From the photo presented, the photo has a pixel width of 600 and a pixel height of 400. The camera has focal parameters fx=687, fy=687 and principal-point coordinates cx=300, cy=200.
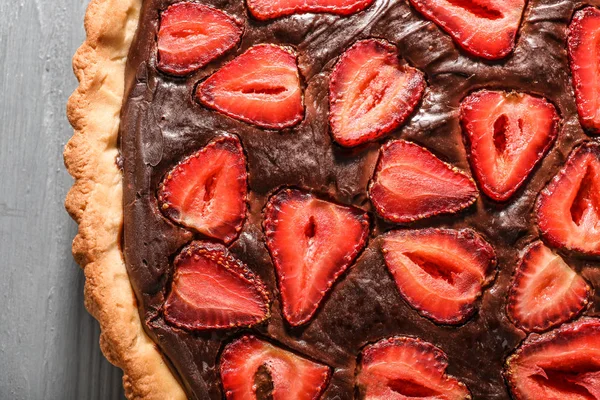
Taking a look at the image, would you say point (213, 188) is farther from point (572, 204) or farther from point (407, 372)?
point (572, 204)

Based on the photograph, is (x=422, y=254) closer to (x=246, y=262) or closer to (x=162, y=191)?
(x=246, y=262)

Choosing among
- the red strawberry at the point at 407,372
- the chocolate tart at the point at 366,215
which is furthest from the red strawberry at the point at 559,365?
the red strawberry at the point at 407,372

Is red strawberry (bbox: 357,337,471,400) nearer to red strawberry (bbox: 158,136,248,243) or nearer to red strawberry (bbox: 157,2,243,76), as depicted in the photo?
red strawberry (bbox: 158,136,248,243)

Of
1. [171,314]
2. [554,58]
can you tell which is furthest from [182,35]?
[554,58]

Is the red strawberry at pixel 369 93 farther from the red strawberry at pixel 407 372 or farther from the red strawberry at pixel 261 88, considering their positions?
the red strawberry at pixel 407 372

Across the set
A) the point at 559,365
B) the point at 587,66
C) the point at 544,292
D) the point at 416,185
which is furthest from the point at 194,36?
the point at 559,365
